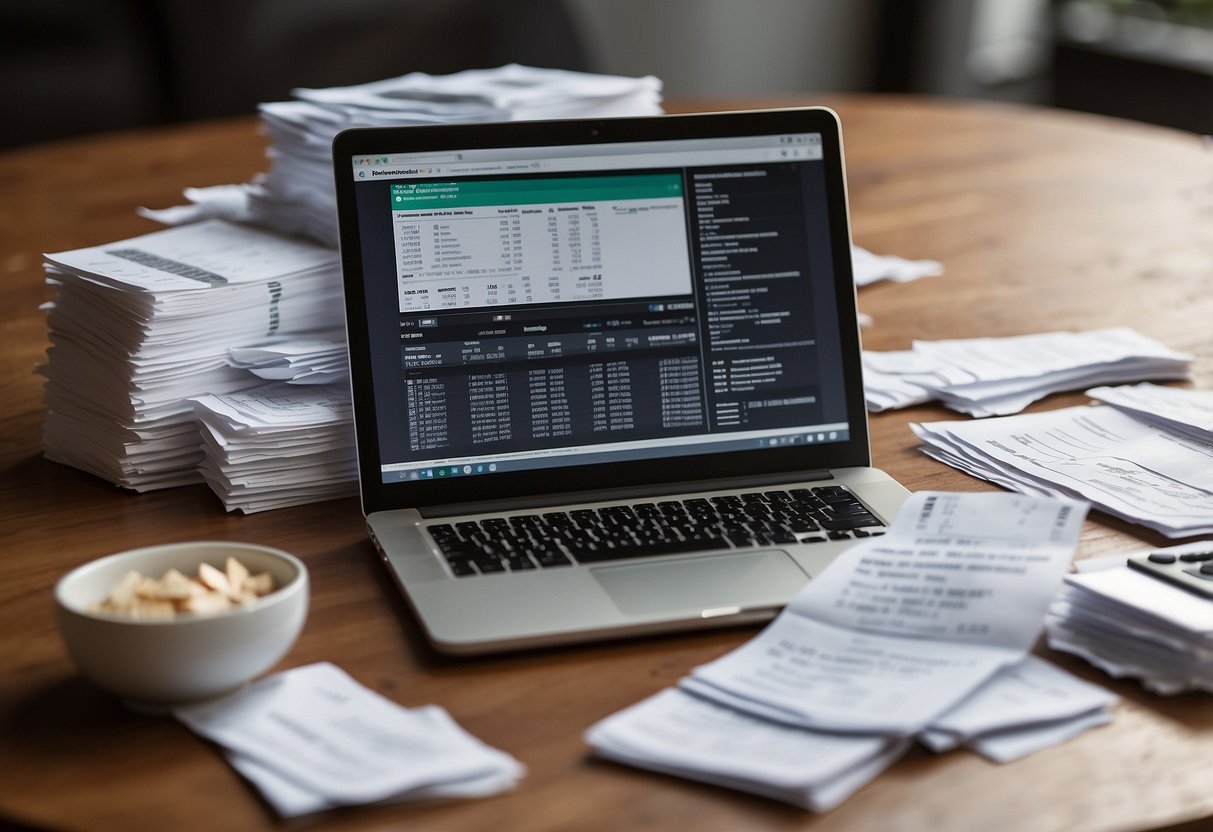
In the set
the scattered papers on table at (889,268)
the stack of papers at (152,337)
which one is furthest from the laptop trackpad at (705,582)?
the scattered papers on table at (889,268)

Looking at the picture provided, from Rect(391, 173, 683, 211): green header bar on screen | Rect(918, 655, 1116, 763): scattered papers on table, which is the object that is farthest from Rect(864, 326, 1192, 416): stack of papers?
Rect(918, 655, 1116, 763): scattered papers on table

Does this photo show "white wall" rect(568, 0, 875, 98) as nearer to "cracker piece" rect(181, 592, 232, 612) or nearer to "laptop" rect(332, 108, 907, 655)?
"laptop" rect(332, 108, 907, 655)

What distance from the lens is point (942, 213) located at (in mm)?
1923

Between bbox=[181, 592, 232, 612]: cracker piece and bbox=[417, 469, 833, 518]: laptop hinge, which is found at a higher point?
bbox=[181, 592, 232, 612]: cracker piece

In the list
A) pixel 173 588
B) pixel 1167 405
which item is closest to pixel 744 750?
pixel 173 588

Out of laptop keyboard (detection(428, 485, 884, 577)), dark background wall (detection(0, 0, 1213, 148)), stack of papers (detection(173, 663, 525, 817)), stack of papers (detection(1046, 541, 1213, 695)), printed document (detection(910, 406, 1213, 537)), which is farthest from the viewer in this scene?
dark background wall (detection(0, 0, 1213, 148))

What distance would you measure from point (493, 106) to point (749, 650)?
0.66m

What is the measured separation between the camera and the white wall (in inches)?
157

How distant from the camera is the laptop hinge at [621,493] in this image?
1.02 m

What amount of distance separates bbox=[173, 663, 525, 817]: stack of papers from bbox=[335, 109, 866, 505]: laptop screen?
0.84 feet

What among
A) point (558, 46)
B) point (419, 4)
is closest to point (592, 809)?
point (558, 46)

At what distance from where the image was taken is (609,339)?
107 centimetres

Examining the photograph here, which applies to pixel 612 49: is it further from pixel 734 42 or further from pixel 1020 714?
pixel 1020 714

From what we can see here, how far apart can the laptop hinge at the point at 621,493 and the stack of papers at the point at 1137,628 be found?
0.25 metres
